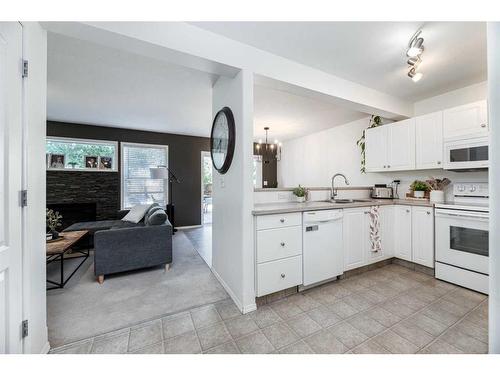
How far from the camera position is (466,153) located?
232 centimetres

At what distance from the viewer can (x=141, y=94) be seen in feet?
9.77

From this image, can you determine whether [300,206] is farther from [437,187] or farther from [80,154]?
[80,154]

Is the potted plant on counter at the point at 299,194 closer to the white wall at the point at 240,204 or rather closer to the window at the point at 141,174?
the white wall at the point at 240,204

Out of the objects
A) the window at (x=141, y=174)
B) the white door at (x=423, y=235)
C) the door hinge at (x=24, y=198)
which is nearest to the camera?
the door hinge at (x=24, y=198)

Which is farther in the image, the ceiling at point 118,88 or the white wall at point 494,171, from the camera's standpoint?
the ceiling at point 118,88

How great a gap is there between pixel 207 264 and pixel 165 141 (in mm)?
3600

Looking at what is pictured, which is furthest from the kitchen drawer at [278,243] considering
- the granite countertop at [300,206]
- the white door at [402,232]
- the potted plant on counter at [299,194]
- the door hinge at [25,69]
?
the door hinge at [25,69]

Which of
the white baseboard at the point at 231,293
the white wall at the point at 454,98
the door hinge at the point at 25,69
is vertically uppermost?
the white wall at the point at 454,98

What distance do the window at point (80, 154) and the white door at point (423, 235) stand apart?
5.76 metres

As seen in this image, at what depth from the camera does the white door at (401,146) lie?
9.46 feet
